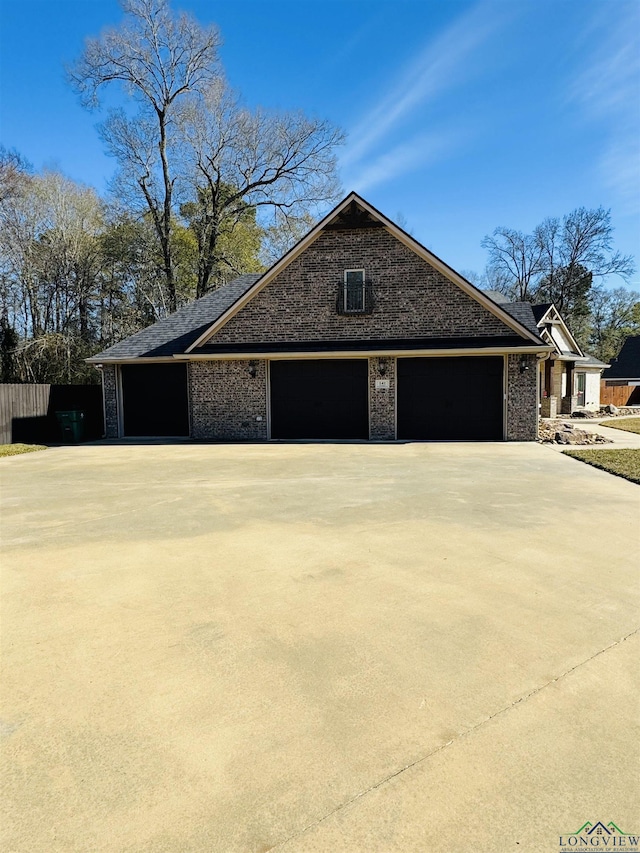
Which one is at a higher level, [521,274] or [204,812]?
[521,274]

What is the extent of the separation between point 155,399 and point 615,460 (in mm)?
13415

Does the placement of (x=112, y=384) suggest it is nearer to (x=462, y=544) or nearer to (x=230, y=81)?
(x=462, y=544)

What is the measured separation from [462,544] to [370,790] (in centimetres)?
317

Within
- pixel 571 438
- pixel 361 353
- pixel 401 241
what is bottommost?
pixel 571 438

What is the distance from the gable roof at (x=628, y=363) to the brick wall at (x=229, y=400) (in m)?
32.7

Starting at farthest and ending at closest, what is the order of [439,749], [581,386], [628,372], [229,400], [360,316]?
[628,372]
[581,386]
[229,400]
[360,316]
[439,749]

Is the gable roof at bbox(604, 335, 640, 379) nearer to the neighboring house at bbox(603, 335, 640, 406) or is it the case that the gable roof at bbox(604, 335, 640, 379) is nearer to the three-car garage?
the neighboring house at bbox(603, 335, 640, 406)

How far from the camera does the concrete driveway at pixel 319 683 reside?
1.79 metres

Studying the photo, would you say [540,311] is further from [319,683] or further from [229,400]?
[319,683]

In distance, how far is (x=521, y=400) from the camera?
1425 centimetres

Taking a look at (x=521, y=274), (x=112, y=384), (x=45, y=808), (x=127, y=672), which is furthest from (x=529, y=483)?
(x=521, y=274)

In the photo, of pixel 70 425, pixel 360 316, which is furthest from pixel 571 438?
pixel 70 425

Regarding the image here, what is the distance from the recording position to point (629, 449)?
11750 mm

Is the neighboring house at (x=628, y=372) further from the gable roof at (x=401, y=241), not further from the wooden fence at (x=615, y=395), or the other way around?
the gable roof at (x=401, y=241)
